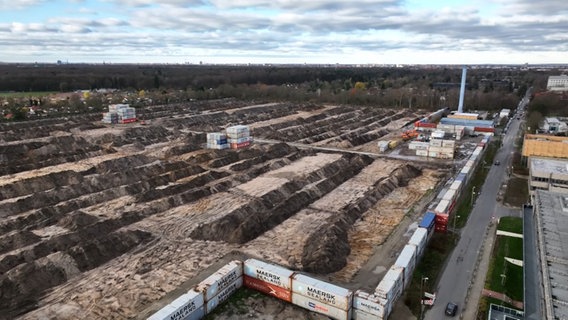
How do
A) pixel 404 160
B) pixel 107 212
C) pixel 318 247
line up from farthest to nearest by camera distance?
pixel 404 160 < pixel 107 212 < pixel 318 247

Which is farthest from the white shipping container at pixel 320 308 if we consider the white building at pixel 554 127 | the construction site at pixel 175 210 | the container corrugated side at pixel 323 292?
the white building at pixel 554 127

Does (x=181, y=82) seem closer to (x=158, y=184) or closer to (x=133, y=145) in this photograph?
(x=133, y=145)

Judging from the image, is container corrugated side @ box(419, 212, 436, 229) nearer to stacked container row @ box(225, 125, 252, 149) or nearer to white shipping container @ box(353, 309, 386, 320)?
white shipping container @ box(353, 309, 386, 320)

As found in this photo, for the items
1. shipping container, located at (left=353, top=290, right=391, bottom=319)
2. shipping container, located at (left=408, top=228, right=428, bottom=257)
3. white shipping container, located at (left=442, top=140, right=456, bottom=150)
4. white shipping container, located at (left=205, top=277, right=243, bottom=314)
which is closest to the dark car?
shipping container, located at (left=353, top=290, right=391, bottom=319)

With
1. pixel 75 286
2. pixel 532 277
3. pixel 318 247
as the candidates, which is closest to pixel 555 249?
pixel 532 277

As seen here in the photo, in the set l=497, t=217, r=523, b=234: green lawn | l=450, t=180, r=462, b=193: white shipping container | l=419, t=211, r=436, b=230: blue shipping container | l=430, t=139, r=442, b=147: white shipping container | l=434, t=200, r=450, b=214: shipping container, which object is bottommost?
l=497, t=217, r=523, b=234: green lawn

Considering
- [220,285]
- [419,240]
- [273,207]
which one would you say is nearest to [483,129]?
[273,207]
